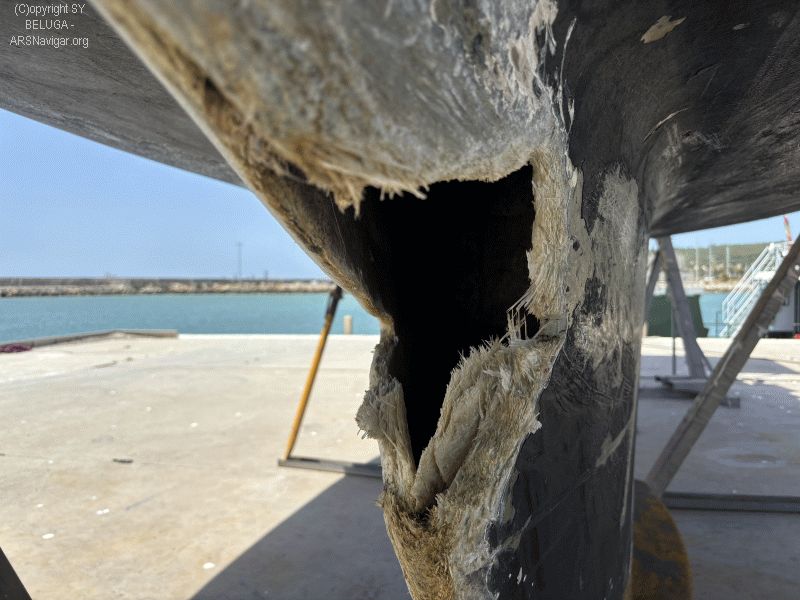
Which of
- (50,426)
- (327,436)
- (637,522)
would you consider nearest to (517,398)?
(637,522)

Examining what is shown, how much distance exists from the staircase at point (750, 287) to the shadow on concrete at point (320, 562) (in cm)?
1226

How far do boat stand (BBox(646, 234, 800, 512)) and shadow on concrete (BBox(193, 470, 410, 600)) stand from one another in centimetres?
154

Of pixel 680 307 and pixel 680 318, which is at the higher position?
pixel 680 307

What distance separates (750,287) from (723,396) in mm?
12856

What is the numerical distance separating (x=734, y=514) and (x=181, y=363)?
25.1 feet

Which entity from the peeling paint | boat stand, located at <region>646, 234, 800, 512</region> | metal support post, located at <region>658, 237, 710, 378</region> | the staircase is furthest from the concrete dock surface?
the staircase

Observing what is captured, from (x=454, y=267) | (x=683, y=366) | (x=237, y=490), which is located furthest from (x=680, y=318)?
(x=454, y=267)

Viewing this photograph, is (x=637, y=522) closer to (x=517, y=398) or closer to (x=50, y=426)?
(x=517, y=398)

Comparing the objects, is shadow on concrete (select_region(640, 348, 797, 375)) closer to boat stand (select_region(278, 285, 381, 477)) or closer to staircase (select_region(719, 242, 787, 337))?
boat stand (select_region(278, 285, 381, 477))

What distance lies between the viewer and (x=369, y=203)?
1145 millimetres

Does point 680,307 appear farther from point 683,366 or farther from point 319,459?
point 319,459

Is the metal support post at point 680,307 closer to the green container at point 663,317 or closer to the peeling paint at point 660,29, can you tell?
the peeling paint at point 660,29

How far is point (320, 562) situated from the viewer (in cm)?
264

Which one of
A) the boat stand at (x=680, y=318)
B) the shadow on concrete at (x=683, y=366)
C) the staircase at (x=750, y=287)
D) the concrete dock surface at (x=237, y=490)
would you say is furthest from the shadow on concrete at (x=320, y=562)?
the staircase at (x=750, y=287)
